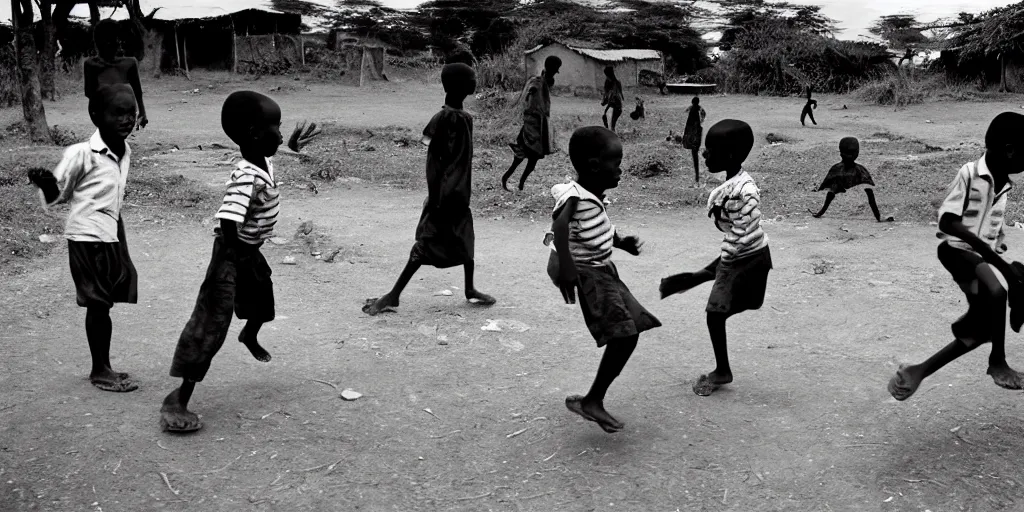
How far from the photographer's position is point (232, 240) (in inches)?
146

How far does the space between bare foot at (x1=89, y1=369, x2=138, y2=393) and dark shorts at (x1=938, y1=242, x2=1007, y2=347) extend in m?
3.46

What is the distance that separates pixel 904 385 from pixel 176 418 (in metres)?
2.83

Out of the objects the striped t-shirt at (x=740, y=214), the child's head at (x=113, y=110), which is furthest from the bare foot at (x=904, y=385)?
the child's head at (x=113, y=110)

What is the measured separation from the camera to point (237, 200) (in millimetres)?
3646

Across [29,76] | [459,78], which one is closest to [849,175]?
[459,78]

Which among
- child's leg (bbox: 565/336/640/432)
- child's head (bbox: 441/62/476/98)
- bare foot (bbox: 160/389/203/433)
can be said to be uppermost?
child's head (bbox: 441/62/476/98)

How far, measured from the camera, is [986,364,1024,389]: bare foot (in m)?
3.63

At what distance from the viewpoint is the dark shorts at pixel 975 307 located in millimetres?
3506

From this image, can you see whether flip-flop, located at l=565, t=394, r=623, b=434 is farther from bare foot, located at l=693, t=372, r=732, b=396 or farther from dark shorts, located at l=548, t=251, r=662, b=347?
bare foot, located at l=693, t=372, r=732, b=396

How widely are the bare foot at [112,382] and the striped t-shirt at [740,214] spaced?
105 inches

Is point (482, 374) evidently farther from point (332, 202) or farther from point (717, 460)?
point (332, 202)

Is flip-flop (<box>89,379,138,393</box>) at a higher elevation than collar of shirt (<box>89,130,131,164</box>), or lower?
lower

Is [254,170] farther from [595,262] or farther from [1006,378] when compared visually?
[1006,378]

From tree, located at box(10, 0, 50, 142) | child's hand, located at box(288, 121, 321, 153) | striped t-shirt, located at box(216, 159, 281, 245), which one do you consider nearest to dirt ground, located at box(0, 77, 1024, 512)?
striped t-shirt, located at box(216, 159, 281, 245)
